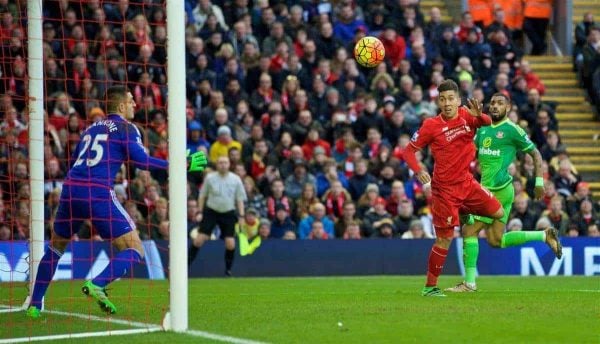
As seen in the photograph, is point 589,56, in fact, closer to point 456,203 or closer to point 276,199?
point 276,199

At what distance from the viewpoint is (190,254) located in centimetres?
2175

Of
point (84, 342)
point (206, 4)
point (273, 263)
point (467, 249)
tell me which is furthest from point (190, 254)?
point (84, 342)

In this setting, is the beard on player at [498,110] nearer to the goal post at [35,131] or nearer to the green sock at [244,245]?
the goal post at [35,131]

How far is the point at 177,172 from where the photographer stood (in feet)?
34.5

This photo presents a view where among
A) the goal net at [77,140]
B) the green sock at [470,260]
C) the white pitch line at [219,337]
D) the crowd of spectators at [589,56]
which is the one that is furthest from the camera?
the crowd of spectators at [589,56]

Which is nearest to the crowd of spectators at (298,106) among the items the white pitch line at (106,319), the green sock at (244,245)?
the green sock at (244,245)

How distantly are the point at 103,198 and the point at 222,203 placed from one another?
30.4 ft

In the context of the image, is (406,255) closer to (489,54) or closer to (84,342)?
(489,54)

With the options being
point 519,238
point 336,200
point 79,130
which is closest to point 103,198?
point 519,238

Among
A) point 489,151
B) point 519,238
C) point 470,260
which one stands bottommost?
point 470,260

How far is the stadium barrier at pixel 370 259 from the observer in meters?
22.0

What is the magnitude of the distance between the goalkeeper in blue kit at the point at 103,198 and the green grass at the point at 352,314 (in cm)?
52

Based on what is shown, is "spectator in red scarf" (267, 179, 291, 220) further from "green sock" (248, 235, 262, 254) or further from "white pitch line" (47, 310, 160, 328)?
"white pitch line" (47, 310, 160, 328)

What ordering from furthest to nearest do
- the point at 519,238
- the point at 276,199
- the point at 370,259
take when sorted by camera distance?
the point at 276,199 < the point at 370,259 < the point at 519,238
